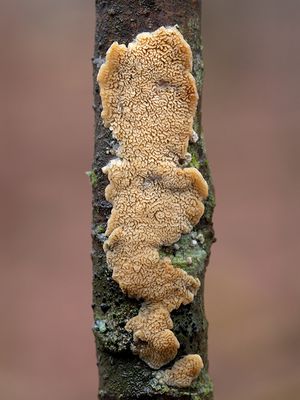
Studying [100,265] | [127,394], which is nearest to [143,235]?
[100,265]

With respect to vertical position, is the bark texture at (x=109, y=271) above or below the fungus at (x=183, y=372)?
above

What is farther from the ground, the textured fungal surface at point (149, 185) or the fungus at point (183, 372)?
the textured fungal surface at point (149, 185)

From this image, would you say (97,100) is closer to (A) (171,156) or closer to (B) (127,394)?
(A) (171,156)

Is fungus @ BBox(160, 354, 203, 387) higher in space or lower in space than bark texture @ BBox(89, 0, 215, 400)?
lower

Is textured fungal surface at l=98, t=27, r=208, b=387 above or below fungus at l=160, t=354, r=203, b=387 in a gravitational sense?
above
